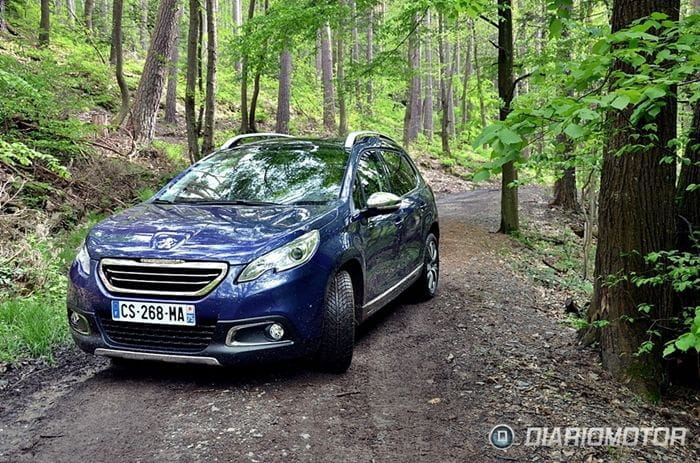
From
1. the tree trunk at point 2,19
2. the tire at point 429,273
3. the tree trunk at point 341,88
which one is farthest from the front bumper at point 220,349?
the tree trunk at point 2,19

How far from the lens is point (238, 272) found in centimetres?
373

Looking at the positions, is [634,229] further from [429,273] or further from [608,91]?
[429,273]

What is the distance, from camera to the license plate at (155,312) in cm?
370

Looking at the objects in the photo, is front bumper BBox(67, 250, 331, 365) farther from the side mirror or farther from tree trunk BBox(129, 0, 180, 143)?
tree trunk BBox(129, 0, 180, 143)

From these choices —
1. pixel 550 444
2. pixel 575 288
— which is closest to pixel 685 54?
pixel 550 444

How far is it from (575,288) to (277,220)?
5914mm

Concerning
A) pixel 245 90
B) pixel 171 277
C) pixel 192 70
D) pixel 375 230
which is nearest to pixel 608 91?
pixel 375 230

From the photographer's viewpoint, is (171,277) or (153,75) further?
(153,75)

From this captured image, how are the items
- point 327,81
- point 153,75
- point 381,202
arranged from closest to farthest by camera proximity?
point 381,202
point 153,75
point 327,81

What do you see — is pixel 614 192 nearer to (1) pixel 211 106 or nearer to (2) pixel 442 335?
(2) pixel 442 335

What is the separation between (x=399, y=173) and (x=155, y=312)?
3493 mm

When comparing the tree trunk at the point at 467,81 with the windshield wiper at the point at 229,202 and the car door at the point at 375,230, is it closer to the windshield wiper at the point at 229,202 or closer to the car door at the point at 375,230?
the car door at the point at 375,230

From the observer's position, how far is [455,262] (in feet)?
30.5

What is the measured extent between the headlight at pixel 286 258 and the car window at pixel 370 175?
3.12 feet
